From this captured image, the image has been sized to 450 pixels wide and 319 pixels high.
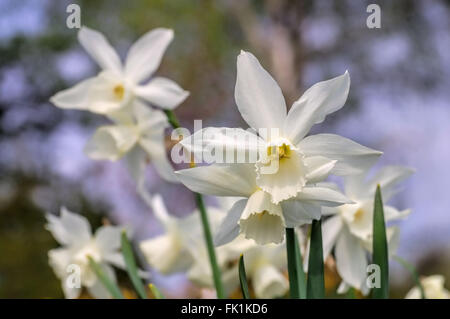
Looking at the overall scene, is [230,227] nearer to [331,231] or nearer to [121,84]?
[331,231]

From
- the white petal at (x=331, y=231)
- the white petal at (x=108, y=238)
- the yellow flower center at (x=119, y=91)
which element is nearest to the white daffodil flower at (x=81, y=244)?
the white petal at (x=108, y=238)

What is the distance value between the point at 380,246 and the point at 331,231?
15cm

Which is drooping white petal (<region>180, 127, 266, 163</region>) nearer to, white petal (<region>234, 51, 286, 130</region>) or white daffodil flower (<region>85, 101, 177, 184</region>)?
white petal (<region>234, 51, 286, 130</region>)

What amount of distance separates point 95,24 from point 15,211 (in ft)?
10.0

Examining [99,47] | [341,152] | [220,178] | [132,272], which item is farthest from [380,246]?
[99,47]

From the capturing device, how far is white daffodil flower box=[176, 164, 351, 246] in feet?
2.34

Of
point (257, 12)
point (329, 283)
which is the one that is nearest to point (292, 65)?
point (257, 12)

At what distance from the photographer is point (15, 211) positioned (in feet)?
17.6

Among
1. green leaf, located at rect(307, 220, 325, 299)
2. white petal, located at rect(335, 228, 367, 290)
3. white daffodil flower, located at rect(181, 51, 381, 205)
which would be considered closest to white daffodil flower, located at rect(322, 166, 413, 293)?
white petal, located at rect(335, 228, 367, 290)

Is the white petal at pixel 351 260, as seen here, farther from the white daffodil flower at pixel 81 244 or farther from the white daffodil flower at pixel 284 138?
the white daffodil flower at pixel 81 244

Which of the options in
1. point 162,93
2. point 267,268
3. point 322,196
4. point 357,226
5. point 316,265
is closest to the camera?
point 322,196

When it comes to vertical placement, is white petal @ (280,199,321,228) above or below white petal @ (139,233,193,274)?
above

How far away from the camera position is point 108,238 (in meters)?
1.34

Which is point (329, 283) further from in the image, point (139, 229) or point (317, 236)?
point (139, 229)
